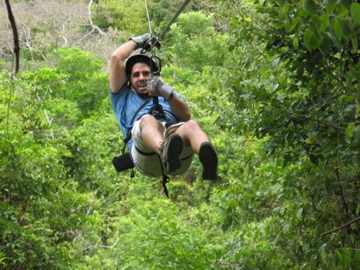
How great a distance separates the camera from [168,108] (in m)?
4.70

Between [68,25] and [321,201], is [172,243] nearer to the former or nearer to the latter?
[321,201]

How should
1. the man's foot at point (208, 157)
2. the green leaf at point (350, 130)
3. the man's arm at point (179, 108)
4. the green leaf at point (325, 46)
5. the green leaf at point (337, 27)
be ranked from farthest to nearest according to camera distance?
1. the man's arm at point (179, 108)
2. the man's foot at point (208, 157)
3. the green leaf at point (350, 130)
4. the green leaf at point (325, 46)
5. the green leaf at point (337, 27)

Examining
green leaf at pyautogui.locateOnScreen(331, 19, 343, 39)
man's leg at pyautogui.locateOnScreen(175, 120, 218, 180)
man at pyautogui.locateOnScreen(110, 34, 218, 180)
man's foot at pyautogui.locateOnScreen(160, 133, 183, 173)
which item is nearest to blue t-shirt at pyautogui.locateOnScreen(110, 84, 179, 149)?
man at pyautogui.locateOnScreen(110, 34, 218, 180)

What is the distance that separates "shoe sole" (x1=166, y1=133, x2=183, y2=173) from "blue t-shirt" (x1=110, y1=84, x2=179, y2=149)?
82cm

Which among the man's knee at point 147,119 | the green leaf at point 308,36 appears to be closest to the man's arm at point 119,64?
the man's knee at point 147,119

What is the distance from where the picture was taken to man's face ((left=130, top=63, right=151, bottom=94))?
466cm

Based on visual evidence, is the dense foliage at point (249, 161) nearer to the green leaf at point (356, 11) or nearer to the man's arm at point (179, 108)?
the green leaf at point (356, 11)

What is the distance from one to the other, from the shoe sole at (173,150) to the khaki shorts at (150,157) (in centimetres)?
31

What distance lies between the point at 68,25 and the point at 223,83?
26.7 m

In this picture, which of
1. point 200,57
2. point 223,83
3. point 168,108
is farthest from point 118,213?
point 168,108

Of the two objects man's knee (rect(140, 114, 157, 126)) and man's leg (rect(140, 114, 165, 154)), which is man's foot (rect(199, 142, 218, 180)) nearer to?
man's leg (rect(140, 114, 165, 154))

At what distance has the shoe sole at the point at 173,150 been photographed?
373 cm

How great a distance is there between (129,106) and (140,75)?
239mm

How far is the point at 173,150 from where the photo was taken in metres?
3.74
